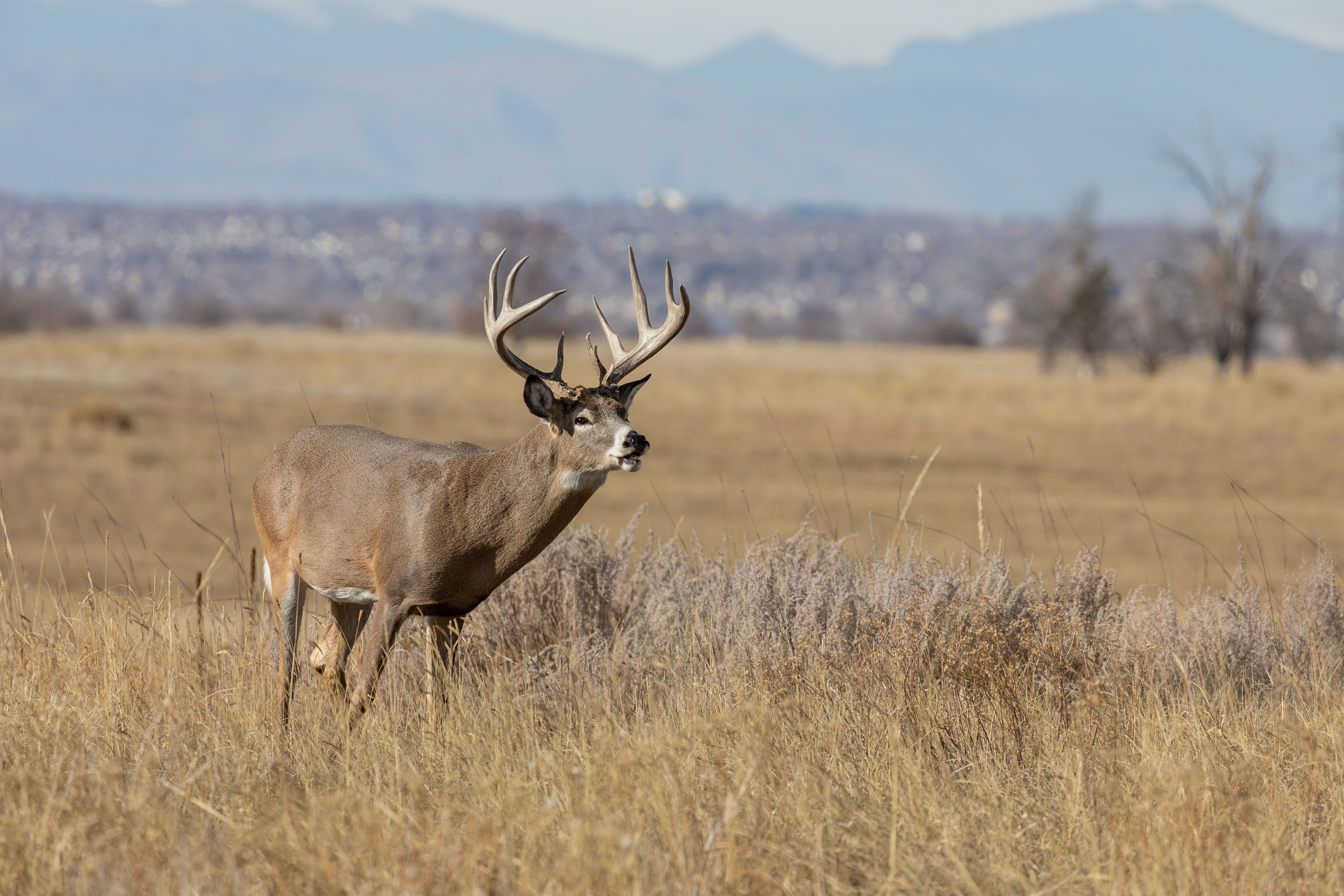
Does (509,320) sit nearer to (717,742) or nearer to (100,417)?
(717,742)

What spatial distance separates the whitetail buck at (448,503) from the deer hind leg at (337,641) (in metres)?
0.04

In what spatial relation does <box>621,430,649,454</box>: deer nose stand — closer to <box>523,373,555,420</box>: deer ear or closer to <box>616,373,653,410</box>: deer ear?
<box>616,373,653,410</box>: deer ear

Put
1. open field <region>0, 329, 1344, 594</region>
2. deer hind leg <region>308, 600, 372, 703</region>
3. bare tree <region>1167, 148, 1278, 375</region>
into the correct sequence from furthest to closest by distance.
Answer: bare tree <region>1167, 148, 1278, 375</region> < open field <region>0, 329, 1344, 594</region> < deer hind leg <region>308, 600, 372, 703</region>

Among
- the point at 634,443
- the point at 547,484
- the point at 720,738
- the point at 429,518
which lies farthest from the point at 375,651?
the point at 720,738

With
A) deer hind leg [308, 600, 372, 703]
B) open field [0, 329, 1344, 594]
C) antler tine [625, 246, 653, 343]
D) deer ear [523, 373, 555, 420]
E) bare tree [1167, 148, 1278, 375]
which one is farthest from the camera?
bare tree [1167, 148, 1278, 375]

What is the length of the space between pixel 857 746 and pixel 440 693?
1612mm

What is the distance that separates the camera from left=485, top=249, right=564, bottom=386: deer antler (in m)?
4.93

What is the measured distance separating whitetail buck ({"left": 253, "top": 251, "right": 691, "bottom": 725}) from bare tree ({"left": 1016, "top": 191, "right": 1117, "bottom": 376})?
5653cm

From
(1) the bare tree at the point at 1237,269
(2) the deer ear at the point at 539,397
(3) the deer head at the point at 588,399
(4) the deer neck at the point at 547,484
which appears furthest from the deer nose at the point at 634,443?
(1) the bare tree at the point at 1237,269

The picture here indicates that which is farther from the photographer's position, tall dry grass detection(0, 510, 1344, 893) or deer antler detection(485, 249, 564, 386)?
deer antler detection(485, 249, 564, 386)

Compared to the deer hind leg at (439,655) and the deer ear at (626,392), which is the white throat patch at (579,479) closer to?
the deer ear at (626,392)

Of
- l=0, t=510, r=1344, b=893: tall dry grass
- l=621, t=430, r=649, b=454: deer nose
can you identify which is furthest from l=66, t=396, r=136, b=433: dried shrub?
l=621, t=430, r=649, b=454: deer nose

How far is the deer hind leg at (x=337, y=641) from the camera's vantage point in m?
5.52

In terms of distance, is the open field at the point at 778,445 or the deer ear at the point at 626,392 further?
the open field at the point at 778,445
